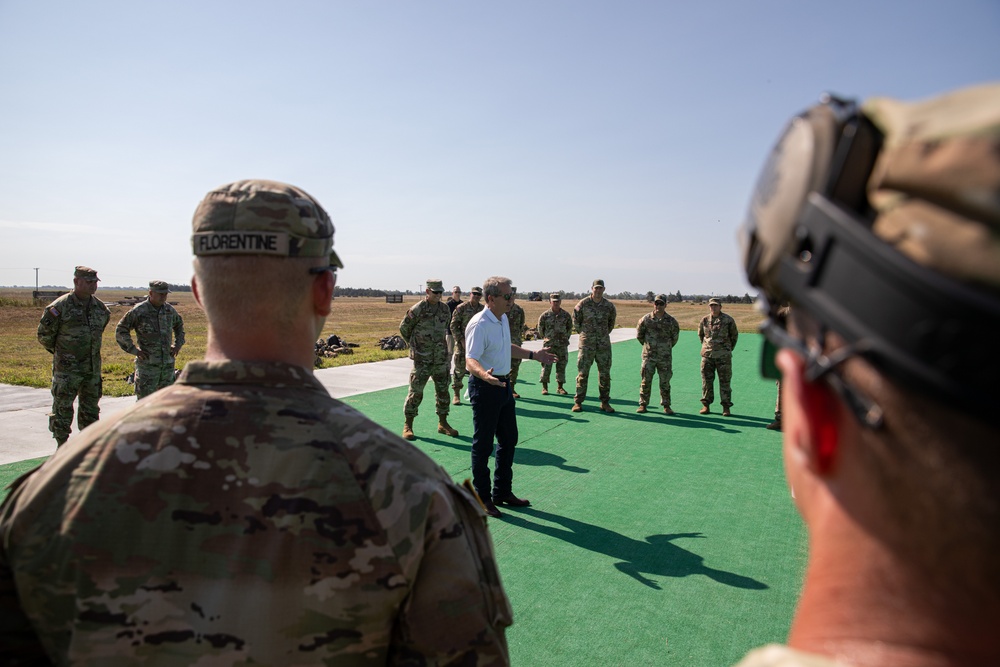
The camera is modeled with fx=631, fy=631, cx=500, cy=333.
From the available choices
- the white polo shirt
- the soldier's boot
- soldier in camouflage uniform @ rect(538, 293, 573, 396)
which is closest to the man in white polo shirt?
the white polo shirt

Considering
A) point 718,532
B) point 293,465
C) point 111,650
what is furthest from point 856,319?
point 718,532

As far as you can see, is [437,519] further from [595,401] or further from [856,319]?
[595,401]

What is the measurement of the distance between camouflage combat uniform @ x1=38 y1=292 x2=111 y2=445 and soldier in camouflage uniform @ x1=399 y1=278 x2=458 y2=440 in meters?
3.64

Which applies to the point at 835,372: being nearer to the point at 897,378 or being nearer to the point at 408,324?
the point at 897,378

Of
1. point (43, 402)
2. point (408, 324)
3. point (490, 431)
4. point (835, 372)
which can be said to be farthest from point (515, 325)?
point (835, 372)

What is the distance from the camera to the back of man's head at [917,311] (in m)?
0.57

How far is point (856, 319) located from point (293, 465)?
109cm

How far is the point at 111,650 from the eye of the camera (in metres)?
1.29

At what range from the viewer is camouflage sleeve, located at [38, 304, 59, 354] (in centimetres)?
705

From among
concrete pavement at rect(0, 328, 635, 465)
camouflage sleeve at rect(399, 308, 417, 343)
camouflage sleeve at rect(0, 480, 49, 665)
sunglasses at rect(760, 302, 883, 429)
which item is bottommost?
concrete pavement at rect(0, 328, 635, 465)

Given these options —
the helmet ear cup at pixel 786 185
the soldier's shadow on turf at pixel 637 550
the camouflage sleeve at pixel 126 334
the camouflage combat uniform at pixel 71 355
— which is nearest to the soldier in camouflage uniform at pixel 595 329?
the soldier's shadow on turf at pixel 637 550

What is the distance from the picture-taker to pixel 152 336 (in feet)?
26.4

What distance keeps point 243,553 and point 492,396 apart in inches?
163

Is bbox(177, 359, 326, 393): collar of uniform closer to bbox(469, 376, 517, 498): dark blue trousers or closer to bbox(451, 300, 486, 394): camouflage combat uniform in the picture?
bbox(469, 376, 517, 498): dark blue trousers
